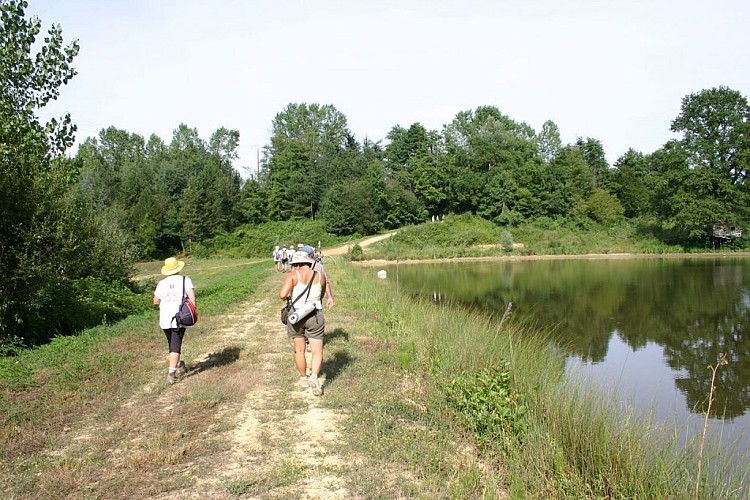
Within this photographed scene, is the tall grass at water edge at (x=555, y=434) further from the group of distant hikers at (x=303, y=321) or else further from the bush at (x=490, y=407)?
the group of distant hikers at (x=303, y=321)

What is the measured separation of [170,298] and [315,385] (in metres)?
2.41

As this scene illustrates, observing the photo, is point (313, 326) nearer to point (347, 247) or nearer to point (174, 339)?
point (174, 339)

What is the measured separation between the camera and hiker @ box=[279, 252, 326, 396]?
265 inches

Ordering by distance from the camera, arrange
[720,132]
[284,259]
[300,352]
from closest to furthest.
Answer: [300,352] < [284,259] < [720,132]

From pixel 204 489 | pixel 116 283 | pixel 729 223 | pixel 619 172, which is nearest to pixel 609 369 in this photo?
pixel 204 489

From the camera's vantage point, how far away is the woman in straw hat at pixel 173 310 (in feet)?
24.2

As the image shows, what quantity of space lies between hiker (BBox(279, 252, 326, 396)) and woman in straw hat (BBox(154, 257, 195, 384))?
5.01 feet

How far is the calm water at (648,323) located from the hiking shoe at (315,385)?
3.37 meters

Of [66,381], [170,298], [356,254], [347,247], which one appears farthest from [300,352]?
[347,247]

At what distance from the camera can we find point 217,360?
8586 millimetres

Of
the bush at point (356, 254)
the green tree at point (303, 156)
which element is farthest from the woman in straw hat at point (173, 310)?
the green tree at point (303, 156)

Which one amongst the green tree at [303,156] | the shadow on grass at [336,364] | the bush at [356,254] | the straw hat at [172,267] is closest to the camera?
the shadow on grass at [336,364]

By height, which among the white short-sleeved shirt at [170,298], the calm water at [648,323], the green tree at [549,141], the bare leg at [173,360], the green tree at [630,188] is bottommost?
the calm water at [648,323]

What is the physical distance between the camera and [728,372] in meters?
11.1
